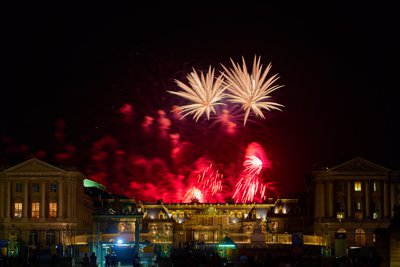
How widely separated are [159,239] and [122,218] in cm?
572

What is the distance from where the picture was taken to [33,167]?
124312mm

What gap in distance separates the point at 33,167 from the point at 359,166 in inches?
1667

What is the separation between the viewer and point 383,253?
56.5 meters

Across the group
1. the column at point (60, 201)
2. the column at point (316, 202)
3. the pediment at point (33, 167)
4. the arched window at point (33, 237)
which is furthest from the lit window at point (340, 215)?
the arched window at point (33, 237)

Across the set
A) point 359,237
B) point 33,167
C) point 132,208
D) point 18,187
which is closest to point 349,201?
point 359,237

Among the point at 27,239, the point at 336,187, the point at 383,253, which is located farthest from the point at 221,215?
the point at 383,253

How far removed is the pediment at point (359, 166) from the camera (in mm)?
124188

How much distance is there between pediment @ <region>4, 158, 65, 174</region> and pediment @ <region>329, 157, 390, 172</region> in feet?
119

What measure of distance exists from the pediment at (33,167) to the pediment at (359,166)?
36290 mm

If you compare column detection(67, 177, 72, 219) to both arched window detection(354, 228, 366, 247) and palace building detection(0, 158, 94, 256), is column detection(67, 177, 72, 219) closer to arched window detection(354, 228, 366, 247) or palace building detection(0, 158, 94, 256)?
palace building detection(0, 158, 94, 256)

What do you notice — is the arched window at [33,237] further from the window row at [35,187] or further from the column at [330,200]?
the column at [330,200]

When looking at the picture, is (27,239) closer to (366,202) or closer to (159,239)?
(159,239)

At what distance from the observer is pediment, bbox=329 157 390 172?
124 m

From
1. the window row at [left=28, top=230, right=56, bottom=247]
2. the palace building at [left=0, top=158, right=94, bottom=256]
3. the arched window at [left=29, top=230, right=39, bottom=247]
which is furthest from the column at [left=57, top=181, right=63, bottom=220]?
the arched window at [left=29, top=230, right=39, bottom=247]
